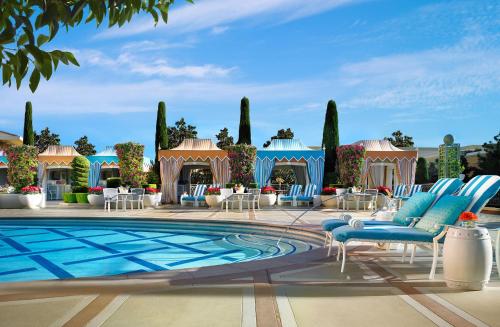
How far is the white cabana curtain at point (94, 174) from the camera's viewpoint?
20156 mm

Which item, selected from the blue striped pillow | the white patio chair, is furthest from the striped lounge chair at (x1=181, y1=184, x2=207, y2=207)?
the blue striped pillow

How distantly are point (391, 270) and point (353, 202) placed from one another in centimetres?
1028

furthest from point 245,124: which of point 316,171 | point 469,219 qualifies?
point 469,219

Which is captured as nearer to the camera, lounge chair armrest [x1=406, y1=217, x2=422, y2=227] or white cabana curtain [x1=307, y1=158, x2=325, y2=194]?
lounge chair armrest [x1=406, y1=217, x2=422, y2=227]

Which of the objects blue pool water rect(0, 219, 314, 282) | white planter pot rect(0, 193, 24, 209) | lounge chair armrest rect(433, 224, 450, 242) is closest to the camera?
lounge chair armrest rect(433, 224, 450, 242)

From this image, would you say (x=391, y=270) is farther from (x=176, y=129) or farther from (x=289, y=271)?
(x=176, y=129)

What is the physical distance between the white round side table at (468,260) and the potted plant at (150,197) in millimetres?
12143

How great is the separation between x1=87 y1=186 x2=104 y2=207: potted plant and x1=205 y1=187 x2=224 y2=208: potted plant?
350cm

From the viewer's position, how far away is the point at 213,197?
45.7 ft

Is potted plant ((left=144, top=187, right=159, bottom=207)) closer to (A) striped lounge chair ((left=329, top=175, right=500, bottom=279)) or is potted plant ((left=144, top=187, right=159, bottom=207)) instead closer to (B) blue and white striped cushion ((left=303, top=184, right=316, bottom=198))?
(B) blue and white striped cushion ((left=303, top=184, right=316, bottom=198))

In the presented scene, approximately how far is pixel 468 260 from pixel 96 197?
13.0 m

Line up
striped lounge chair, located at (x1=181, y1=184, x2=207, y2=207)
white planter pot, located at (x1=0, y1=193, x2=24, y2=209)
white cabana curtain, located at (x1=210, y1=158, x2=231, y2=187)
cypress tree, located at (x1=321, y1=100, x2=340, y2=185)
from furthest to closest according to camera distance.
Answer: cypress tree, located at (x1=321, y1=100, x2=340, y2=185) → white cabana curtain, located at (x1=210, y1=158, x2=231, y2=187) → striped lounge chair, located at (x1=181, y1=184, x2=207, y2=207) → white planter pot, located at (x1=0, y1=193, x2=24, y2=209)

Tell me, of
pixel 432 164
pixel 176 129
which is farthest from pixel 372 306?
pixel 176 129

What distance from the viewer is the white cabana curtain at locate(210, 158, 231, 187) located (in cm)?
1684
